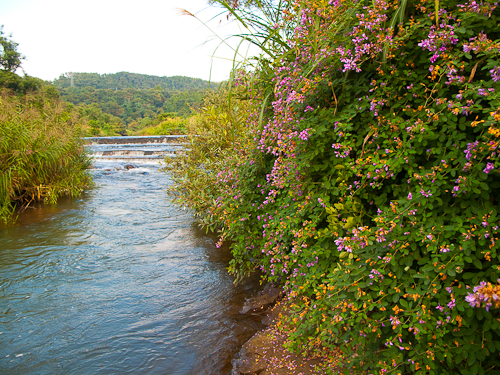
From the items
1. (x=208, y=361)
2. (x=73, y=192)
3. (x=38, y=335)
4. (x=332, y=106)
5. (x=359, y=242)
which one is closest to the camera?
(x=359, y=242)

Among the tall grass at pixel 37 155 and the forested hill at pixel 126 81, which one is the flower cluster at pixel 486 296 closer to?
the tall grass at pixel 37 155

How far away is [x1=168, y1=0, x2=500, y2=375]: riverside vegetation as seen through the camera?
52.8 inches

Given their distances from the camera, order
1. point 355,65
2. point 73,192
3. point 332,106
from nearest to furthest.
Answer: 1. point 355,65
2. point 332,106
3. point 73,192

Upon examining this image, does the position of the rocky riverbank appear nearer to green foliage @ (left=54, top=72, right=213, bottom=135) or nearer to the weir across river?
the weir across river

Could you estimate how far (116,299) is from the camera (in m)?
3.81

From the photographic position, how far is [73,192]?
8383mm

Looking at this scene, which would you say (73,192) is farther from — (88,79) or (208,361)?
(88,79)

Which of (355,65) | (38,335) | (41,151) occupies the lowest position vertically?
(38,335)

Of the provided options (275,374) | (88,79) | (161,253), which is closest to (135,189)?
(161,253)

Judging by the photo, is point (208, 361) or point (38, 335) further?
point (38, 335)

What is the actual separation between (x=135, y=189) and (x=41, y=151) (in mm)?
3410

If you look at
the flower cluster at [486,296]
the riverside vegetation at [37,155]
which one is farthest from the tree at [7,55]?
the flower cluster at [486,296]

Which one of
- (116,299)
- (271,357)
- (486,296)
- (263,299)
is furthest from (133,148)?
(486,296)

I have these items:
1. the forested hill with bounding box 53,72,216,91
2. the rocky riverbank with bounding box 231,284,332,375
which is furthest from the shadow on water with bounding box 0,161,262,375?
the forested hill with bounding box 53,72,216,91
